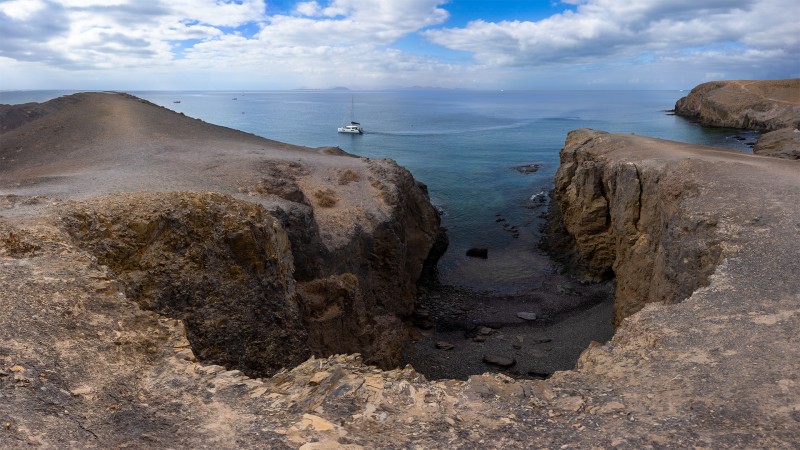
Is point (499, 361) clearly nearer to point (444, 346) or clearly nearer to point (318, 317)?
point (444, 346)

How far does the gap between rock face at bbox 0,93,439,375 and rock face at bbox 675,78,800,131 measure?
7249cm

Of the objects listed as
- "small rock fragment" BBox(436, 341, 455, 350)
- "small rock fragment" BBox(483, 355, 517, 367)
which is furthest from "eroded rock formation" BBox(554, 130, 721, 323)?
"small rock fragment" BBox(436, 341, 455, 350)

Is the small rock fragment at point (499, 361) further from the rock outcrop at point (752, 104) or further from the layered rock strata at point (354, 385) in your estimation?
the rock outcrop at point (752, 104)

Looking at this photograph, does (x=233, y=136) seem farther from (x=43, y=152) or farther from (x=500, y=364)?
(x=500, y=364)

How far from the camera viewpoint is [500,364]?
23.1 m

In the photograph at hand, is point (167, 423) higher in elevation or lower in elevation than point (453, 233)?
higher

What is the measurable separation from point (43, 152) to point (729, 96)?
11377 centimetres

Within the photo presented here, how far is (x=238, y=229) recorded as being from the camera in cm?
1555

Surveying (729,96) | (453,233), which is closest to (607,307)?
(453,233)

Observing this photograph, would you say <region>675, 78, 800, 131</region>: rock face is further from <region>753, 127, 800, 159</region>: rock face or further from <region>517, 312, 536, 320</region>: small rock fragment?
<region>517, 312, 536, 320</region>: small rock fragment

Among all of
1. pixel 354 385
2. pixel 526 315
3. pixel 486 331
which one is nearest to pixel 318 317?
pixel 354 385

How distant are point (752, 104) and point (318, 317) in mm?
100214

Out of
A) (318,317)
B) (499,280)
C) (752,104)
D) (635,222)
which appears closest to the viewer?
(318,317)

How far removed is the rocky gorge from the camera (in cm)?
804
